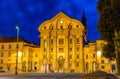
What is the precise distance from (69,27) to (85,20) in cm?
3014

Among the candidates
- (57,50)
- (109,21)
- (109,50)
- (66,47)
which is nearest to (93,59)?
→ (66,47)

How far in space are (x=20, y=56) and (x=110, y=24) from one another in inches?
3233

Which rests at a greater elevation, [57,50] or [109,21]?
[109,21]

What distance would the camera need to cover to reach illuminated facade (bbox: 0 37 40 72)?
108 m

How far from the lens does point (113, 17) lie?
29.7 metres

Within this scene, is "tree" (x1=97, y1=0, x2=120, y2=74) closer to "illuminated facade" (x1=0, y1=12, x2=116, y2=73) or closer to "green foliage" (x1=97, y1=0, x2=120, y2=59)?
"green foliage" (x1=97, y1=0, x2=120, y2=59)

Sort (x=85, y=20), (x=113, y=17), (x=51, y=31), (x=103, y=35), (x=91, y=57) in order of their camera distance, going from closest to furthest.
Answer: (x=113, y=17) < (x=103, y=35) < (x=91, y=57) < (x=51, y=31) < (x=85, y=20)

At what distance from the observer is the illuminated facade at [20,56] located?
4272 inches

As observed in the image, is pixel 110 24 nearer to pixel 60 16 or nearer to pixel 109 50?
pixel 109 50

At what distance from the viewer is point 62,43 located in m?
110

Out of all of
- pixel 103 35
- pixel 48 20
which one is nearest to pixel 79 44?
pixel 48 20

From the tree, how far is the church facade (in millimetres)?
71907

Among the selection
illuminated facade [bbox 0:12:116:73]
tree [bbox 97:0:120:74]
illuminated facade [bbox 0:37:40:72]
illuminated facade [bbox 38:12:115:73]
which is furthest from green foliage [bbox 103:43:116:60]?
illuminated facade [bbox 0:37:40:72]

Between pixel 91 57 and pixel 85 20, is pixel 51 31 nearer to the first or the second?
pixel 91 57
